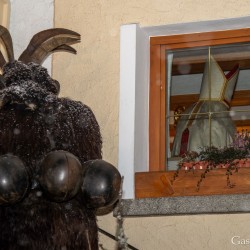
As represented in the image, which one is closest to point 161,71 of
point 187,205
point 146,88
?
point 146,88

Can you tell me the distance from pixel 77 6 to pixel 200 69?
1063 mm

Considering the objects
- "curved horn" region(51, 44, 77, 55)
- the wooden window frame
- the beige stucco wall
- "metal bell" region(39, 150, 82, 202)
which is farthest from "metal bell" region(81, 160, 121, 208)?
"curved horn" region(51, 44, 77, 55)

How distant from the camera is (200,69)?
613cm

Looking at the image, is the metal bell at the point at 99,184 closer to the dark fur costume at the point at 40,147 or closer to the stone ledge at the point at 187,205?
the dark fur costume at the point at 40,147

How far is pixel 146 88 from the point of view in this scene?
5.94m

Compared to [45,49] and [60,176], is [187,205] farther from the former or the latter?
[60,176]

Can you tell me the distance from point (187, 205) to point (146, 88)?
1.08m

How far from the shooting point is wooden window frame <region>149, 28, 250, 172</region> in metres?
5.82

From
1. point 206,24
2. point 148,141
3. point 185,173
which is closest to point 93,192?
point 185,173

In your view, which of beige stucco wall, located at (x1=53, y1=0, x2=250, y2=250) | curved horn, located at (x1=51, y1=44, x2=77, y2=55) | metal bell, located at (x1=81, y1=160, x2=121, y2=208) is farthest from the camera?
curved horn, located at (x1=51, y1=44, x2=77, y2=55)

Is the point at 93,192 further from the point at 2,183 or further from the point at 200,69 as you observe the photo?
the point at 200,69

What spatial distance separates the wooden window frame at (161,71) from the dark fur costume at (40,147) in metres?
1.41

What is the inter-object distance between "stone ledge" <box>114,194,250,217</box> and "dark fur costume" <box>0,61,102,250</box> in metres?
1.03

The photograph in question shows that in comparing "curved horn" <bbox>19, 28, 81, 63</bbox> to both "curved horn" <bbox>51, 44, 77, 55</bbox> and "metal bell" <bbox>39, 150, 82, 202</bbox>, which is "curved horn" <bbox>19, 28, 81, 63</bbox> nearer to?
"curved horn" <bbox>51, 44, 77, 55</bbox>
